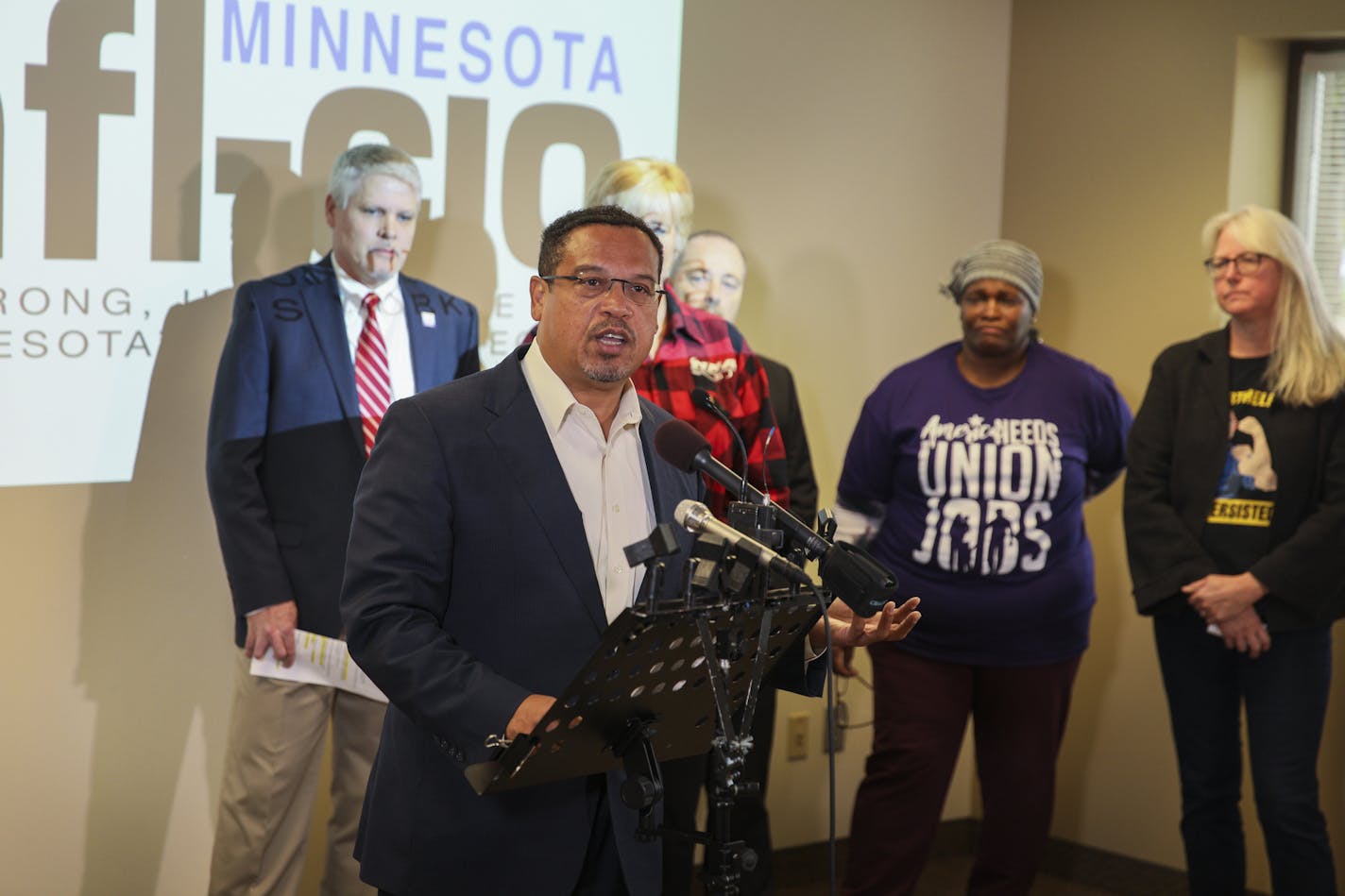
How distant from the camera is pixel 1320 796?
4.43m

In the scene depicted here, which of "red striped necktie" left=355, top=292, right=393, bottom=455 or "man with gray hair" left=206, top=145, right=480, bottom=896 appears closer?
"man with gray hair" left=206, top=145, right=480, bottom=896

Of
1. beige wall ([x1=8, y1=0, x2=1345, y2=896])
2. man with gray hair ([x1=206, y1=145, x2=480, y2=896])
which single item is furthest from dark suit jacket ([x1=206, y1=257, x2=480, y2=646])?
beige wall ([x1=8, y1=0, x2=1345, y2=896])

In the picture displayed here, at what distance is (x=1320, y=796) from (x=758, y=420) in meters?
2.18

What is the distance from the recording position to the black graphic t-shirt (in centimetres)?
375

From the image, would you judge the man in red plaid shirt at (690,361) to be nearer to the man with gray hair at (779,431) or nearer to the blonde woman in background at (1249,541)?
the man with gray hair at (779,431)

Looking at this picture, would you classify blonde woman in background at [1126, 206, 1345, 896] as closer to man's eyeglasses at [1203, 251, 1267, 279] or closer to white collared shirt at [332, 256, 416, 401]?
man's eyeglasses at [1203, 251, 1267, 279]

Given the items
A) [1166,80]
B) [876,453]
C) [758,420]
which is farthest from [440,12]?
[1166,80]

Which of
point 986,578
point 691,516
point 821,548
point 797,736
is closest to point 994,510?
point 986,578

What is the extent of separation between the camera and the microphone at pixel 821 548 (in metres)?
1.87

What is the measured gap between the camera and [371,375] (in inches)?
137

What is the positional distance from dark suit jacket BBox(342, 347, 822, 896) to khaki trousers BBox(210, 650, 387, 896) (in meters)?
1.15

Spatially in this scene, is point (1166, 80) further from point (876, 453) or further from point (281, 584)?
point (281, 584)

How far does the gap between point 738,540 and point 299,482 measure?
1762mm

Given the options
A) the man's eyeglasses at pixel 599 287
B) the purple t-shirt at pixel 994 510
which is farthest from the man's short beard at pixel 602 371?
the purple t-shirt at pixel 994 510
